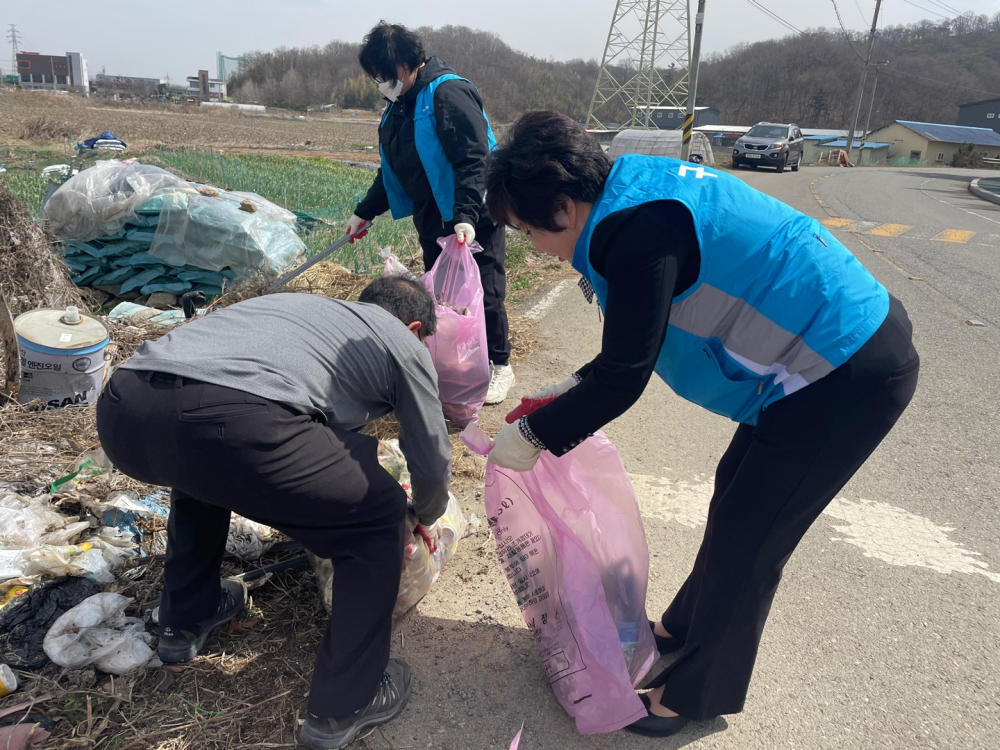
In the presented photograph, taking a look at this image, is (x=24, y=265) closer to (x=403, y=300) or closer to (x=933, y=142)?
(x=403, y=300)

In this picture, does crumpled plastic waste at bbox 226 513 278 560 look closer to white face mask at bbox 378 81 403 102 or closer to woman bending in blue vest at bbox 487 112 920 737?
woman bending in blue vest at bbox 487 112 920 737

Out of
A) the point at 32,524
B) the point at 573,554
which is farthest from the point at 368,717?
the point at 32,524

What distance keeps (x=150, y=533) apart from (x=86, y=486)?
0.40 m

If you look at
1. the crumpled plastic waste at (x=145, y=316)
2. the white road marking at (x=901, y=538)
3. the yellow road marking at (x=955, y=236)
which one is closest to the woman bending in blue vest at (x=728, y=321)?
the white road marking at (x=901, y=538)

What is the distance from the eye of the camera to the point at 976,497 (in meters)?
3.15

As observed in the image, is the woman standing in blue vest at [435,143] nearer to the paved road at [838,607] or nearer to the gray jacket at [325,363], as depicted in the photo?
the paved road at [838,607]

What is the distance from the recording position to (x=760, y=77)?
91.8 metres

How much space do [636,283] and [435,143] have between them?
2.42m

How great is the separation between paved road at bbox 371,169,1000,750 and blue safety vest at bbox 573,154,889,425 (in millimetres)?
1060

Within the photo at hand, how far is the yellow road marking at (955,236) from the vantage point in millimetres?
10320

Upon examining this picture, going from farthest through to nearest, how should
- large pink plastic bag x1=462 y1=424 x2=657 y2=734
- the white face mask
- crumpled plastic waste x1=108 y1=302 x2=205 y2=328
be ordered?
1. crumpled plastic waste x1=108 y1=302 x2=205 y2=328
2. the white face mask
3. large pink plastic bag x1=462 y1=424 x2=657 y2=734

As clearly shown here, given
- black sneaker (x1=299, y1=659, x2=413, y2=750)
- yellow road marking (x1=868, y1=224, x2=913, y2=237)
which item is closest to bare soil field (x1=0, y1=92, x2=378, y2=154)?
yellow road marking (x1=868, y1=224, x2=913, y2=237)

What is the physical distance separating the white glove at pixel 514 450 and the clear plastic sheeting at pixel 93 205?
4.92m

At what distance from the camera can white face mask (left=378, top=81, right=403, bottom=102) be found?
3.55 m
